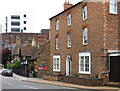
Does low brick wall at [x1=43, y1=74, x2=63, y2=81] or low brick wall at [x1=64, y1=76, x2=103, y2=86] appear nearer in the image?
low brick wall at [x1=64, y1=76, x2=103, y2=86]

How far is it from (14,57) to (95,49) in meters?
38.5

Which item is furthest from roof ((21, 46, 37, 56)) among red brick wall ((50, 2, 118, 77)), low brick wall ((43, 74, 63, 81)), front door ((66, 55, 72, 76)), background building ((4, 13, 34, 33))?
background building ((4, 13, 34, 33))

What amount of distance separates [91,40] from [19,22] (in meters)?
81.6

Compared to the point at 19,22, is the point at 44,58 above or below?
below

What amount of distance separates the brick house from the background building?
72040 mm

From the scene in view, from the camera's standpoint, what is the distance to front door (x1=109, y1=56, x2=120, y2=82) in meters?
21.9

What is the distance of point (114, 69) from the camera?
2231 centimetres

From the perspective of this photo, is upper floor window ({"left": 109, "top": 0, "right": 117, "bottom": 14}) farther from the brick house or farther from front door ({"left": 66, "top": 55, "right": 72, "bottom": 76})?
front door ({"left": 66, "top": 55, "right": 72, "bottom": 76})

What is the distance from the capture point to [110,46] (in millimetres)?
23359

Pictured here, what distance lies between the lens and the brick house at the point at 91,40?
902 inches

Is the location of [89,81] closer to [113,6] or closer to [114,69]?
[114,69]

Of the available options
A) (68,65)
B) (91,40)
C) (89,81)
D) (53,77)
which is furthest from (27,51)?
(89,81)

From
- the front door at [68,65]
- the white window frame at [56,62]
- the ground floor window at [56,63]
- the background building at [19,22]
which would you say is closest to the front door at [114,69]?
the front door at [68,65]

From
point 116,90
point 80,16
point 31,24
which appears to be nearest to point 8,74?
point 80,16
